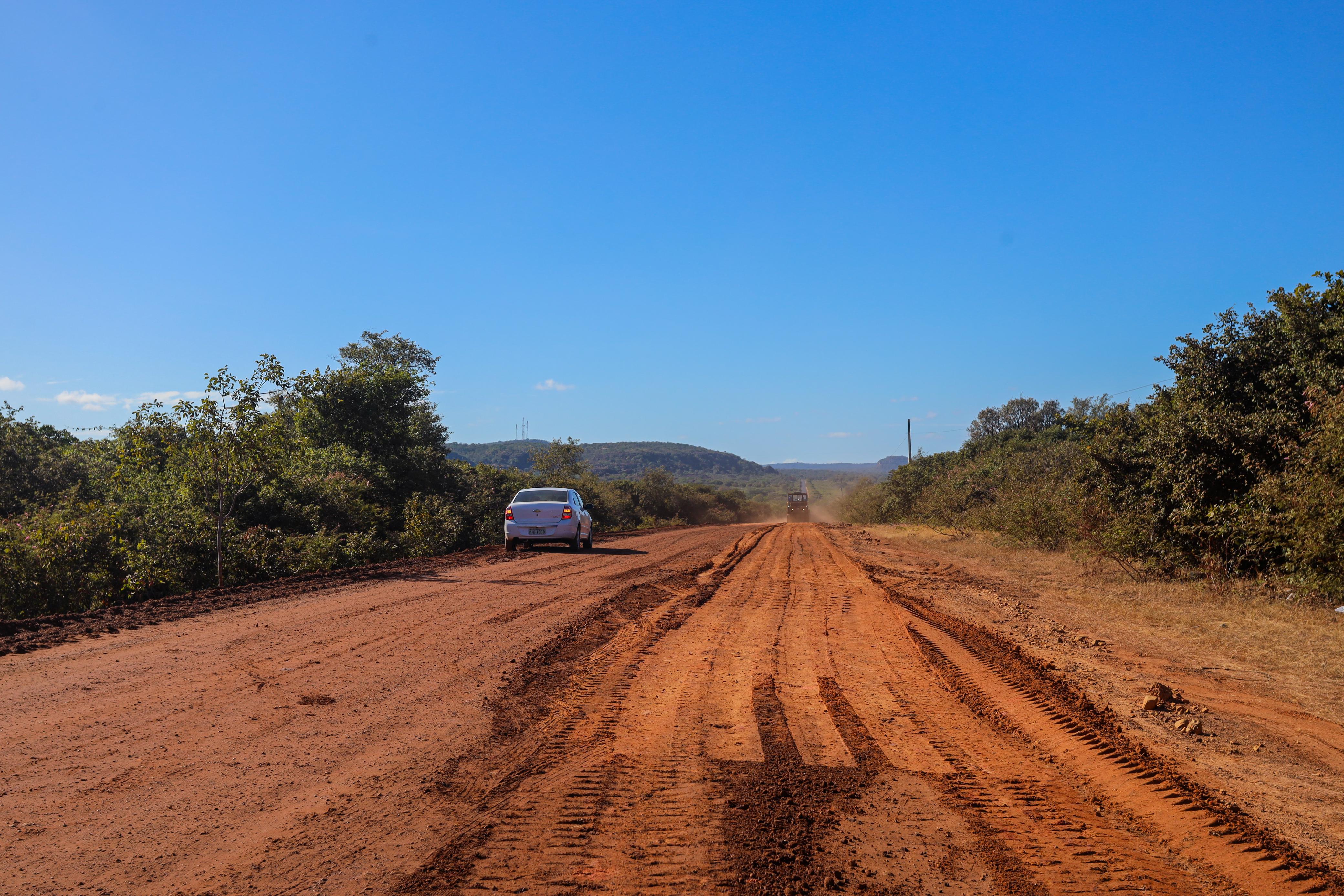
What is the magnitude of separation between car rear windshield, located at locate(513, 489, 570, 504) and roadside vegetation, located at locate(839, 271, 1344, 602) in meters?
12.3

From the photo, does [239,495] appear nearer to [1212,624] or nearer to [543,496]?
[543,496]

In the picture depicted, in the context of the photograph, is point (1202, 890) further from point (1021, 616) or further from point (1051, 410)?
point (1051, 410)

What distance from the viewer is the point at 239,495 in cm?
1565

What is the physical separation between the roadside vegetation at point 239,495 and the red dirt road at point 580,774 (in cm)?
576

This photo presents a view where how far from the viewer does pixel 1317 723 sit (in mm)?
5871

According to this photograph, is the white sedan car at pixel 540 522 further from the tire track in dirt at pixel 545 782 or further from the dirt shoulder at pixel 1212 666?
the tire track in dirt at pixel 545 782

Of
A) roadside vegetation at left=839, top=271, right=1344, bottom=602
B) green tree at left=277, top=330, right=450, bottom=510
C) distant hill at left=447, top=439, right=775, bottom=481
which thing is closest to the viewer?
roadside vegetation at left=839, top=271, right=1344, bottom=602

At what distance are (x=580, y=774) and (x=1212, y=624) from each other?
9.54 meters

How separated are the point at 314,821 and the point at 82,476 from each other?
25073 mm

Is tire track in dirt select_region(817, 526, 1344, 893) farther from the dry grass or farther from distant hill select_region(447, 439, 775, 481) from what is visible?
distant hill select_region(447, 439, 775, 481)

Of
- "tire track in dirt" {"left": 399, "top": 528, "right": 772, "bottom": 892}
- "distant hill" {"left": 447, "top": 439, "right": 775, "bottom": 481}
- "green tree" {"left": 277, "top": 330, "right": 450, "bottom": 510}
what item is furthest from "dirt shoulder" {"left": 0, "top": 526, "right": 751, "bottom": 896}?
"distant hill" {"left": 447, "top": 439, "right": 775, "bottom": 481}

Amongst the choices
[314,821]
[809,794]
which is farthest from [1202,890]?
[314,821]

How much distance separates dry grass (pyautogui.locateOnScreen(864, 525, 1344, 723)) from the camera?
24.3 ft

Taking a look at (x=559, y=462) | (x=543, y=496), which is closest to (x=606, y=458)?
(x=559, y=462)
